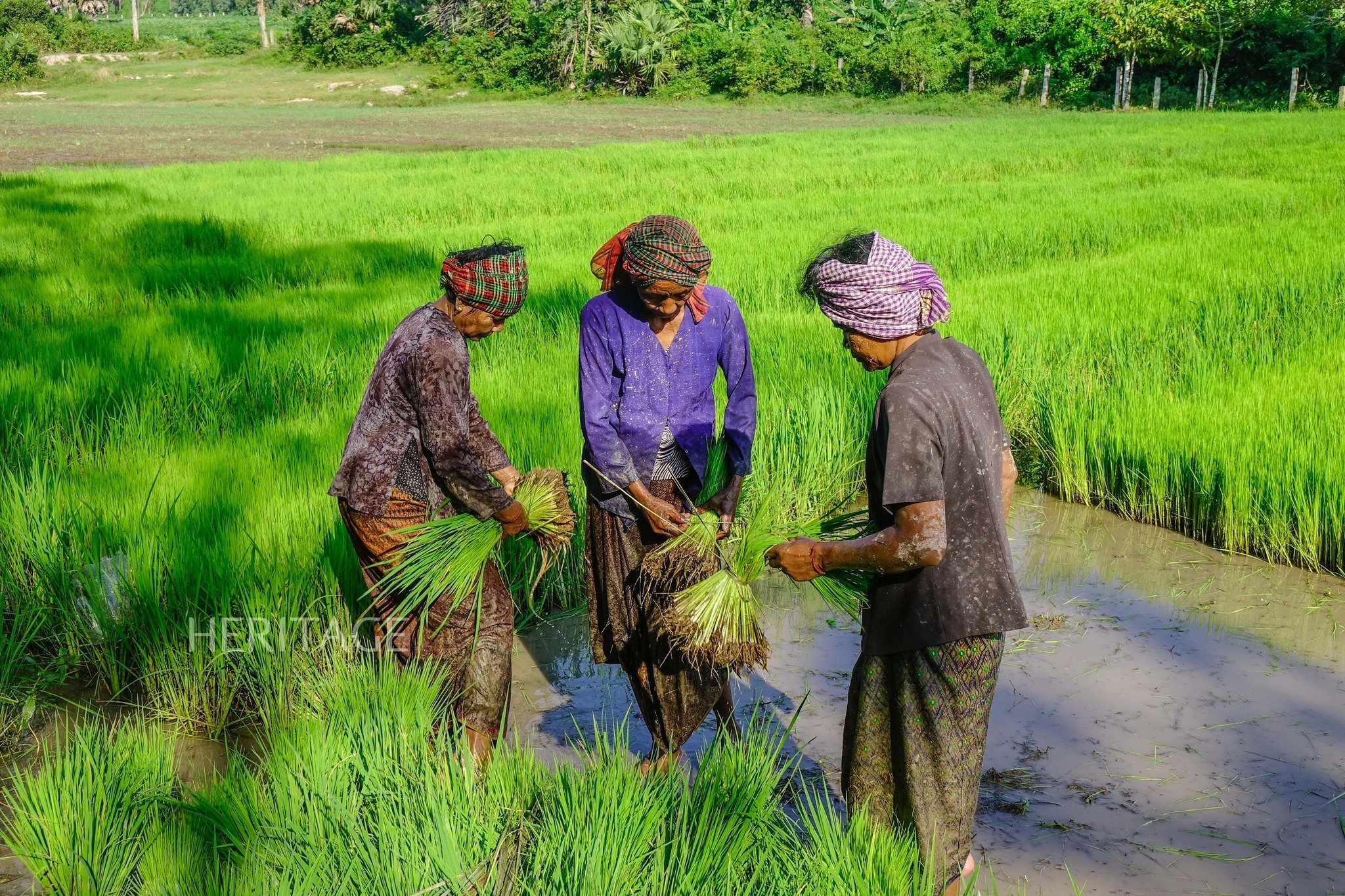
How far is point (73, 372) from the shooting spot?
15.5 ft

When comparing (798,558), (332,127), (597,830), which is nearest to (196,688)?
(597,830)

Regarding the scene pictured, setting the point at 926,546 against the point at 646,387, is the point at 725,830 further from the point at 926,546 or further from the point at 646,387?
the point at 646,387

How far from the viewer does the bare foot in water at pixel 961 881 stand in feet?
6.51

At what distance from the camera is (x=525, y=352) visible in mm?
5785

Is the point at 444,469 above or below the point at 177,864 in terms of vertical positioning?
above

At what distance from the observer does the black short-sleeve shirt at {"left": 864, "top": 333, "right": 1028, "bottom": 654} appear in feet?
5.69

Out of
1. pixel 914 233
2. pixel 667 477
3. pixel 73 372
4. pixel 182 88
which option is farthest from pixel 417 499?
pixel 182 88

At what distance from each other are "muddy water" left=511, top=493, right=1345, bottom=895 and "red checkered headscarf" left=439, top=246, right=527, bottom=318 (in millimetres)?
907

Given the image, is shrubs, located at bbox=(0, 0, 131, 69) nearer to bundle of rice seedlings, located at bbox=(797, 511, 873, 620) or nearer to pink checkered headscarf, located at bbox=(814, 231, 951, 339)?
bundle of rice seedlings, located at bbox=(797, 511, 873, 620)

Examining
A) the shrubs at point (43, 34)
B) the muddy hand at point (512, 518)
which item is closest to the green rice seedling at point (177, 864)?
the muddy hand at point (512, 518)

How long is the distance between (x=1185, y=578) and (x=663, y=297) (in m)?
2.50

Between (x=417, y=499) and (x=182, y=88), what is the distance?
40962 millimetres

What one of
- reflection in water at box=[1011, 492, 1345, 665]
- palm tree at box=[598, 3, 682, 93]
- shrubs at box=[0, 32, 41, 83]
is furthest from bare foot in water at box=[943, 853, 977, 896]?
shrubs at box=[0, 32, 41, 83]

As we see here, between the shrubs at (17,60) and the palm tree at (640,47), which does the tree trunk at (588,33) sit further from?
the shrubs at (17,60)
